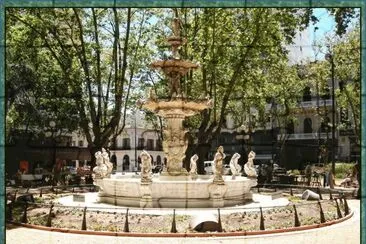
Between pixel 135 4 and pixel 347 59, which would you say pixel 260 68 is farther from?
pixel 135 4

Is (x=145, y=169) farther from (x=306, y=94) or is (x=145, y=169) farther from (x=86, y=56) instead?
(x=306, y=94)

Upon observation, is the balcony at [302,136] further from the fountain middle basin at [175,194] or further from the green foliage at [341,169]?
the fountain middle basin at [175,194]

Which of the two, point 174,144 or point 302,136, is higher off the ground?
point 302,136

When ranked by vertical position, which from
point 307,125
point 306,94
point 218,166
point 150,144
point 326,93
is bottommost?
point 218,166

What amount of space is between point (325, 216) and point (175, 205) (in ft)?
13.0

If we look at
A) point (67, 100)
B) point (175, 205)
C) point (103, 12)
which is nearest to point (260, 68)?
point (103, 12)

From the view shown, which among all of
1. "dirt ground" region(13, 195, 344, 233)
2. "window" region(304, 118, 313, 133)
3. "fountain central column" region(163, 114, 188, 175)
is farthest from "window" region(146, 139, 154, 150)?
"dirt ground" region(13, 195, 344, 233)

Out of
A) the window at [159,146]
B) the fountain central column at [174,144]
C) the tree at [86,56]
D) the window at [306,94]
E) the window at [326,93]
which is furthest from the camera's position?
the window at [159,146]

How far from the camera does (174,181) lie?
14344 mm

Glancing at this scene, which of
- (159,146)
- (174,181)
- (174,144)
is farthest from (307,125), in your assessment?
→ (174,181)

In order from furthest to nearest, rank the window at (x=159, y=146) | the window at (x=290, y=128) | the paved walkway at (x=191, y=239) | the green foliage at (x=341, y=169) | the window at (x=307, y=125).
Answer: the window at (x=307, y=125) → the window at (x=290, y=128) → the window at (x=159, y=146) → the green foliage at (x=341, y=169) → the paved walkway at (x=191, y=239)

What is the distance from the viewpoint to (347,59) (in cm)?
2323

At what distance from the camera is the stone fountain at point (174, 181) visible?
1410 centimetres

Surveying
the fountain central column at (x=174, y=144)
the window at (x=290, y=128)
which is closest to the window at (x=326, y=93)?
the window at (x=290, y=128)
